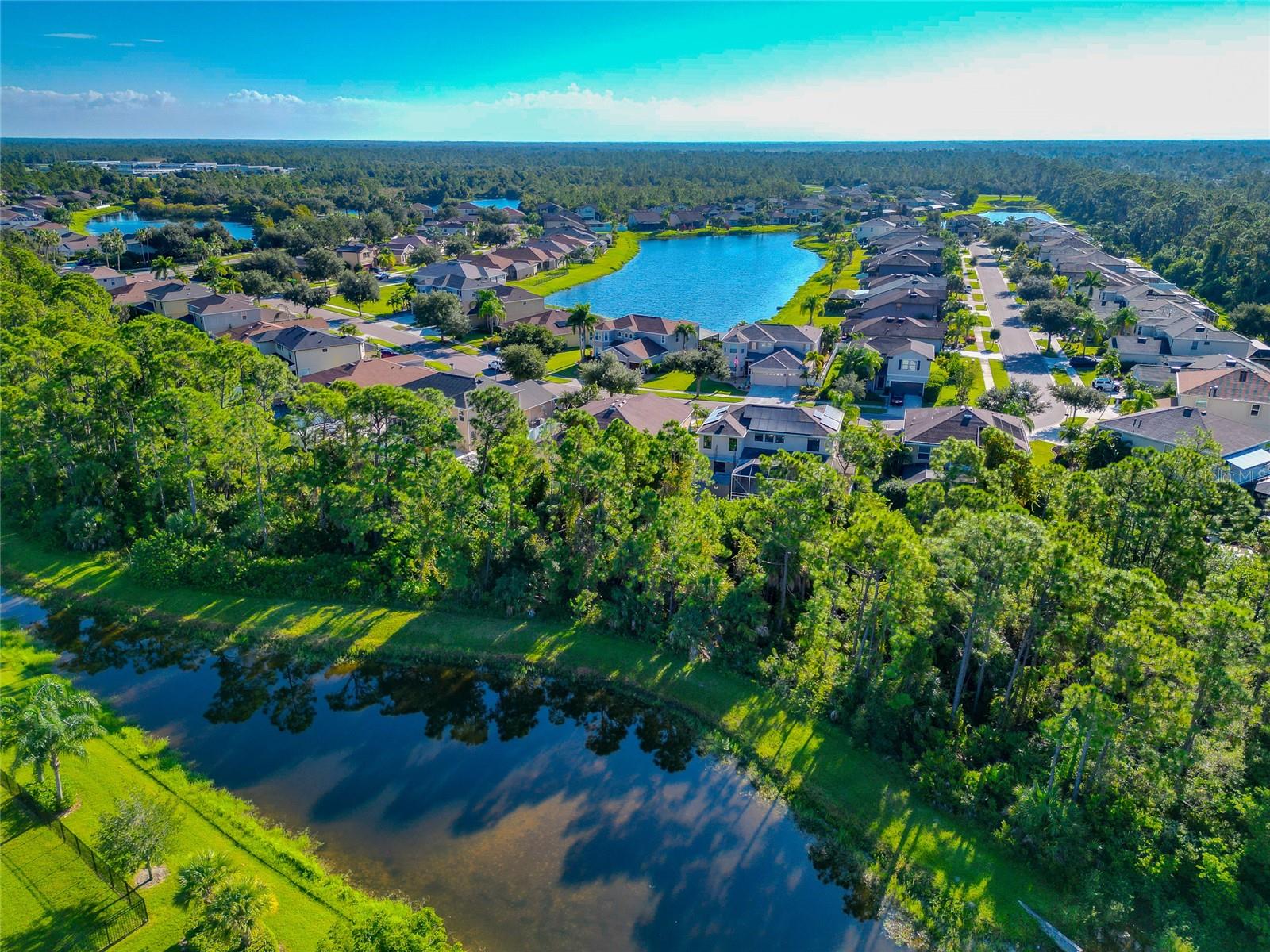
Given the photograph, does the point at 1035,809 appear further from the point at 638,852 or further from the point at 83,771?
the point at 83,771

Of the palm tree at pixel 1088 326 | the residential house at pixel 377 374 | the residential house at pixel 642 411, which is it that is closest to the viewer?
the residential house at pixel 642 411

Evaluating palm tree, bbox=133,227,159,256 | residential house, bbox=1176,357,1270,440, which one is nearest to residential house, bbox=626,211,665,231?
palm tree, bbox=133,227,159,256

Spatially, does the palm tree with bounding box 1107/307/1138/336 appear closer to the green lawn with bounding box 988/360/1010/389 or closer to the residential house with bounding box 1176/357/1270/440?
the green lawn with bounding box 988/360/1010/389

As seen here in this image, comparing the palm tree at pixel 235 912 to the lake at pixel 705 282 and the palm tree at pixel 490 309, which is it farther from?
the lake at pixel 705 282

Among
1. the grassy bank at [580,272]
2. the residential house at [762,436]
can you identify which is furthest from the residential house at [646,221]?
the residential house at [762,436]

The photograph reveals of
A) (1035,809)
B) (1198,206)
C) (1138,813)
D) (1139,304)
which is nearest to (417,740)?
(1035,809)

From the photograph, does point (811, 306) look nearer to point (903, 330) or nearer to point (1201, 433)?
point (903, 330)
